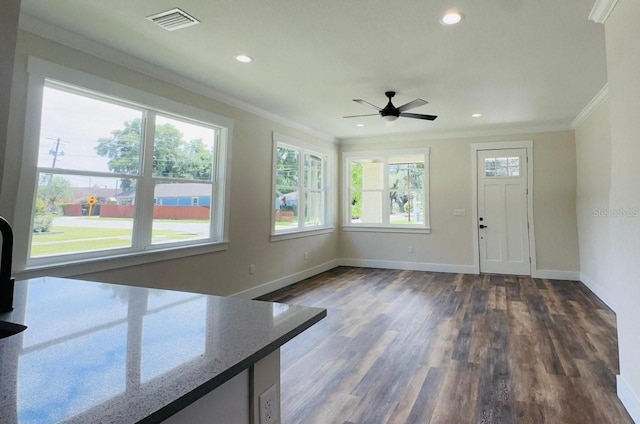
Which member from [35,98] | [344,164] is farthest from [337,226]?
[35,98]

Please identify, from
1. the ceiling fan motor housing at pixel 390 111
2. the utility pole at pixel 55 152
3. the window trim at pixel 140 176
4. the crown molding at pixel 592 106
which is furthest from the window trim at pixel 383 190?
the utility pole at pixel 55 152

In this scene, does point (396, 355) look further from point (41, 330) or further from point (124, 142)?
point (124, 142)

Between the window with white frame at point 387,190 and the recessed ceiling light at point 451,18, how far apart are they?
3.95 meters

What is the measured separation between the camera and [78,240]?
2783 millimetres

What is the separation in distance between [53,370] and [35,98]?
257 cm

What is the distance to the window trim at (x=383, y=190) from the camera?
20.7 feet

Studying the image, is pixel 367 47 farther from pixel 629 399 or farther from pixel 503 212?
pixel 503 212

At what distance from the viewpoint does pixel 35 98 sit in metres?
2.41

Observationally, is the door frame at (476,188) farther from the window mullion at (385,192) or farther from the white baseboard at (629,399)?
the white baseboard at (629,399)

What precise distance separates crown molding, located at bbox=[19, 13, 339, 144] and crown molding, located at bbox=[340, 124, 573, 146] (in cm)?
259

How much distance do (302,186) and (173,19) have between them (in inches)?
139

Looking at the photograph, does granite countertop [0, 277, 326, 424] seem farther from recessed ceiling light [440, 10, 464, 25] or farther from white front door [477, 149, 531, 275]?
white front door [477, 149, 531, 275]

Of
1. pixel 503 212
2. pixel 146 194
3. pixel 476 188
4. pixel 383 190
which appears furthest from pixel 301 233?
pixel 503 212

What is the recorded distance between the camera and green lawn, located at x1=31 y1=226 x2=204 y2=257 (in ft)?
8.38
